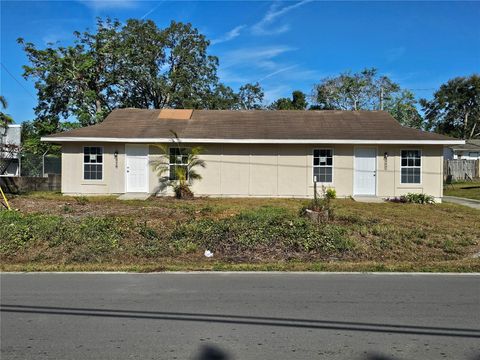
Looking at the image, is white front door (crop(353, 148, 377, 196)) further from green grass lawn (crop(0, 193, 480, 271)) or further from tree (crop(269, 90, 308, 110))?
tree (crop(269, 90, 308, 110))

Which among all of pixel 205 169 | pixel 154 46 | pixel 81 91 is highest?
pixel 154 46

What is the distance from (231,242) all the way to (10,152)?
1545cm

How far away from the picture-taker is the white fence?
35.6 m

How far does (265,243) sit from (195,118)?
1338cm

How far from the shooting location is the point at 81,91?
35.2 m

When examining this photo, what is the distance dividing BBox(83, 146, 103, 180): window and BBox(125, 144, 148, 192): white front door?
3.77 ft

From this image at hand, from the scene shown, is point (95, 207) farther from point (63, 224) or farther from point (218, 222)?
point (218, 222)

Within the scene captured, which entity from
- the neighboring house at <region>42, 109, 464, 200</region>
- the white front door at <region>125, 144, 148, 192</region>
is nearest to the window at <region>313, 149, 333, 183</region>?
the neighboring house at <region>42, 109, 464, 200</region>

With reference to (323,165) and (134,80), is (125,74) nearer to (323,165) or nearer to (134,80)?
(134,80)

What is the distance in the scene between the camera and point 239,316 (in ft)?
18.0

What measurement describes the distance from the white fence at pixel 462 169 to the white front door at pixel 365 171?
18.6 m

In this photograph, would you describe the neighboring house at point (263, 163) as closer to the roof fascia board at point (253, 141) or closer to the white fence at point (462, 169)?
the roof fascia board at point (253, 141)

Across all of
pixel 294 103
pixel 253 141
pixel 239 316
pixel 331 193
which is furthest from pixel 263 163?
pixel 294 103

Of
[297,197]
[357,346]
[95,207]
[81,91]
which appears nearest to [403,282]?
[357,346]
